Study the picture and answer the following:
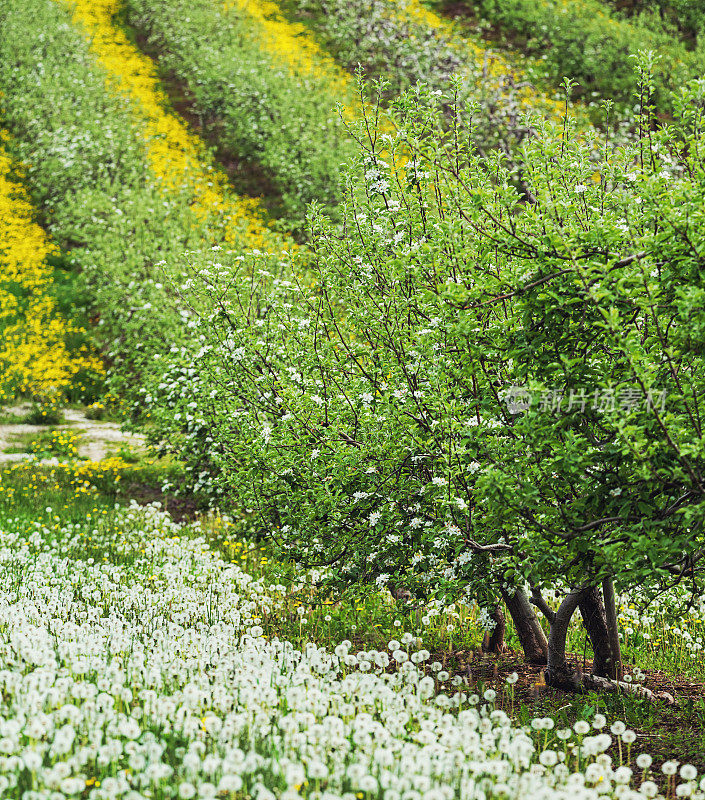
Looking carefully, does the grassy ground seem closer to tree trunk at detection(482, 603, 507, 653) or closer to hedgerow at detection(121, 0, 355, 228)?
tree trunk at detection(482, 603, 507, 653)

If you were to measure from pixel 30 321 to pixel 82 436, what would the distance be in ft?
16.7

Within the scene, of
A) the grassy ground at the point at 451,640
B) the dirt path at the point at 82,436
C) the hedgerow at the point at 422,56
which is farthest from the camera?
the hedgerow at the point at 422,56

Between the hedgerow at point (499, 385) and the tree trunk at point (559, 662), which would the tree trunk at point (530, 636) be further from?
the tree trunk at point (559, 662)

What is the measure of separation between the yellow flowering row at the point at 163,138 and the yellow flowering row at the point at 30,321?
13.0 ft

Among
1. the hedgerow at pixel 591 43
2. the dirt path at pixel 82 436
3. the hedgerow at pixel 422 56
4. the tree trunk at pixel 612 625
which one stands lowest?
the dirt path at pixel 82 436

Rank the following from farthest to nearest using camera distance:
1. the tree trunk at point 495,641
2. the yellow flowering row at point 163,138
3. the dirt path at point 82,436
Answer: the yellow flowering row at point 163,138, the dirt path at point 82,436, the tree trunk at point 495,641

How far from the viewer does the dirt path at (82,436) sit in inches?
555

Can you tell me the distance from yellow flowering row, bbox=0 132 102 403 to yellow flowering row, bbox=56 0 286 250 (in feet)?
13.0

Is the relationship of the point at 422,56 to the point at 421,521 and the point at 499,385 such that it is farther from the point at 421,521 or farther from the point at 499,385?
the point at 421,521

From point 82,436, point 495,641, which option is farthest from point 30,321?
point 495,641

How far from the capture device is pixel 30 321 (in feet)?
61.1

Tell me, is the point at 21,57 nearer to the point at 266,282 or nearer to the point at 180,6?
the point at 180,6

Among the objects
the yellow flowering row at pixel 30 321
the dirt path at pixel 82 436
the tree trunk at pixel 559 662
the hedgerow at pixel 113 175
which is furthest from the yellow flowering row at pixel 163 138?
the tree trunk at pixel 559 662

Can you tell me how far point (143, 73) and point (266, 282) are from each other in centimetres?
2448
